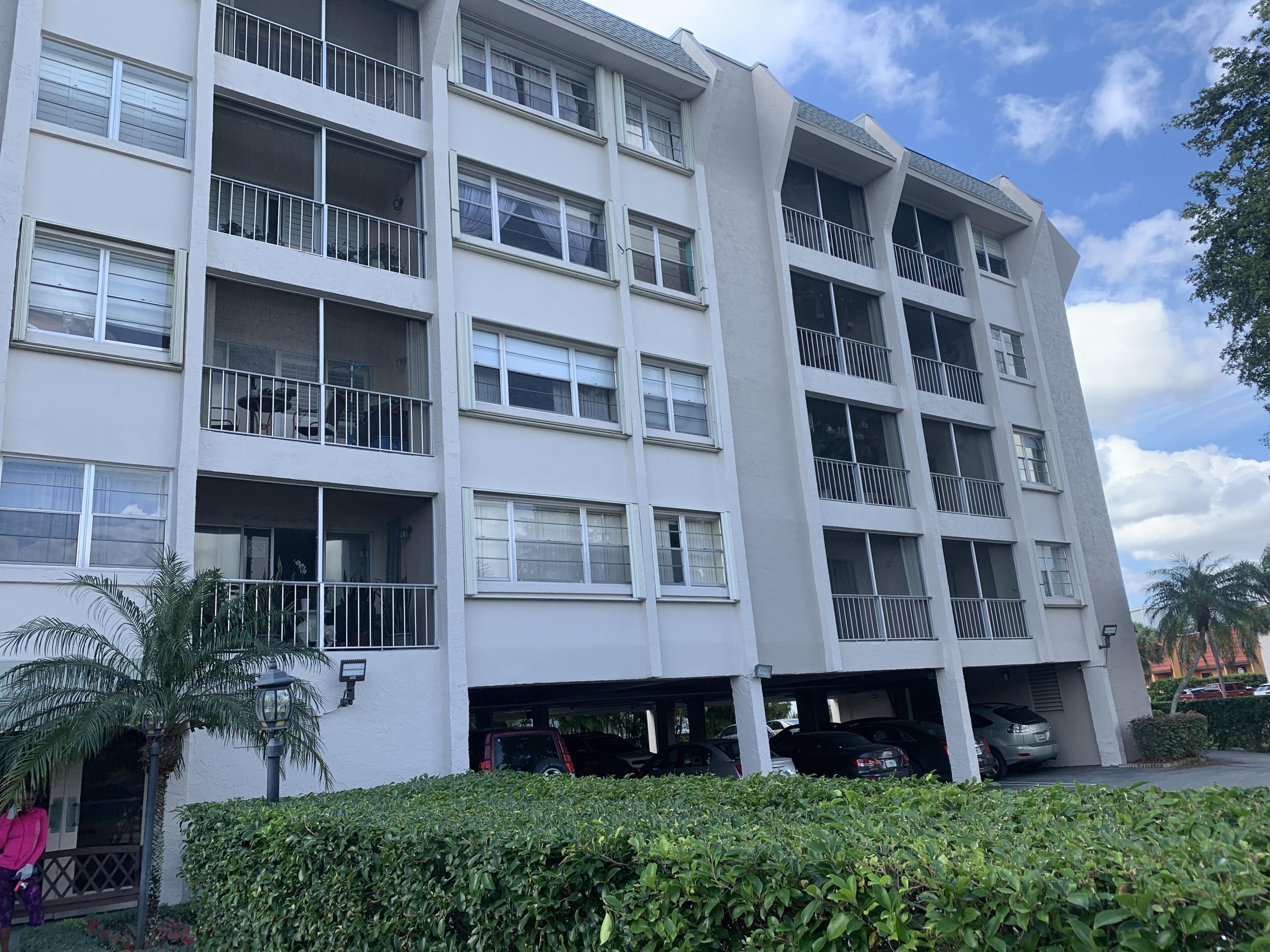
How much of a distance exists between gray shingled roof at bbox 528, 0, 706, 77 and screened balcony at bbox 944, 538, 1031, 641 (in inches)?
488

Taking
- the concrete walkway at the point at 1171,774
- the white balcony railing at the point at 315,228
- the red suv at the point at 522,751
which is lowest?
the concrete walkway at the point at 1171,774

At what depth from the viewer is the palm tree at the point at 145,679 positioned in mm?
9859

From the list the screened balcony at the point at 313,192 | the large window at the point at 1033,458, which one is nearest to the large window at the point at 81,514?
the screened balcony at the point at 313,192

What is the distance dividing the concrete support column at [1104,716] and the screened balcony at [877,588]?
598cm

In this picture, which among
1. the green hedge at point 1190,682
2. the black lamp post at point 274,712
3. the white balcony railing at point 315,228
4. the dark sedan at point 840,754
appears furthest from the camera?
the green hedge at point 1190,682

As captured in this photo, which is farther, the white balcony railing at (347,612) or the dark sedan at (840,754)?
the dark sedan at (840,754)

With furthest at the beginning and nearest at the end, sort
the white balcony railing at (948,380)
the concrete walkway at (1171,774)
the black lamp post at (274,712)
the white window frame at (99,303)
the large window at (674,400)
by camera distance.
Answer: the white balcony railing at (948,380)
the concrete walkway at (1171,774)
the large window at (674,400)
the white window frame at (99,303)
the black lamp post at (274,712)

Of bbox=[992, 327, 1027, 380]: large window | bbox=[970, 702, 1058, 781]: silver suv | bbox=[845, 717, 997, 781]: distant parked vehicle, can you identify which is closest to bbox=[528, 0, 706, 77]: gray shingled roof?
bbox=[992, 327, 1027, 380]: large window

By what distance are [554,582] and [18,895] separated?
8220 millimetres

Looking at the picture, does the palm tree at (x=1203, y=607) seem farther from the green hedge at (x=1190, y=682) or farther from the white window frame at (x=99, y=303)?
the white window frame at (x=99, y=303)

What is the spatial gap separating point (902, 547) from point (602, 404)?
8.33 meters

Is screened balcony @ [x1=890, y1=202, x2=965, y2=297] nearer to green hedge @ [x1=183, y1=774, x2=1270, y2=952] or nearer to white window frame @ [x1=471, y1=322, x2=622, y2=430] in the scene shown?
white window frame @ [x1=471, y1=322, x2=622, y2=430]

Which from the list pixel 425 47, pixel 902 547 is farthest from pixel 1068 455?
pixel 425 47

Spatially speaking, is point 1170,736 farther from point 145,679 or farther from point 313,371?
point 145,679
